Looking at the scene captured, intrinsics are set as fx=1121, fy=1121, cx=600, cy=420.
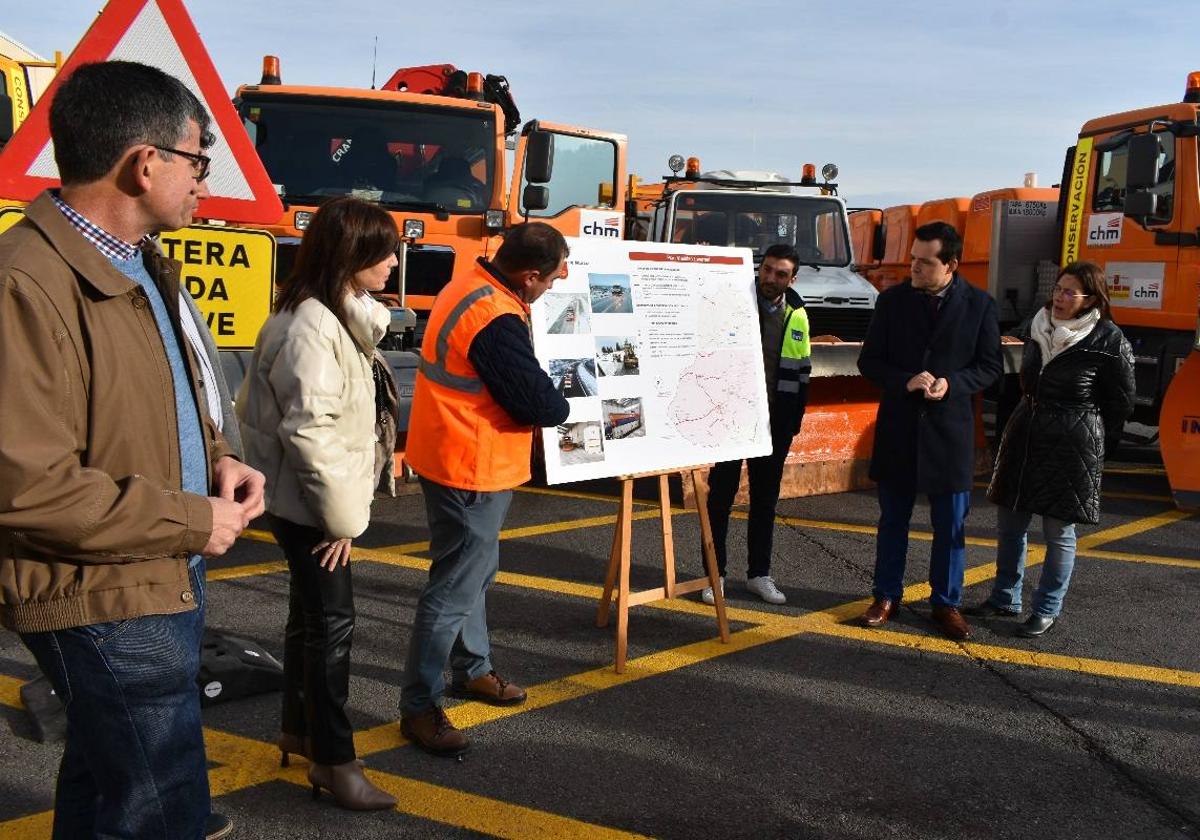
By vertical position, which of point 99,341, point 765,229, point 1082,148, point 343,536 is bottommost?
point 343,536

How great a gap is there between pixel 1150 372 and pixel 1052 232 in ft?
9.13

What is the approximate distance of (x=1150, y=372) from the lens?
8.54 meters

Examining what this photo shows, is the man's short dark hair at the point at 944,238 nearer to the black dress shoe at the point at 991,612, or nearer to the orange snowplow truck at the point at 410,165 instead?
the black dress shoe at the point at 991,612

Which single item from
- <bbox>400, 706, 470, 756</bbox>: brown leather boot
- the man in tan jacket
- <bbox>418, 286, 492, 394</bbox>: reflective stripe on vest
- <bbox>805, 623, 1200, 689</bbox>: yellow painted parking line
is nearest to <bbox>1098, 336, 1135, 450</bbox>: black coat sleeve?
<bbox>805, 623, 1200, 689</bbox>: yellow painted parking line

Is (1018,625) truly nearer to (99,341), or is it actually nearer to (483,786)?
(483,786)

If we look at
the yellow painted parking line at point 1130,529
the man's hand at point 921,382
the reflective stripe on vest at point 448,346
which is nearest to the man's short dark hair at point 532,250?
the reflective stripe on vest at point 448,346

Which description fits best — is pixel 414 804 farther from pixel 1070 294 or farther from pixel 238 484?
pixel 1070 294

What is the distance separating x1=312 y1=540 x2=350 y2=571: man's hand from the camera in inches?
122

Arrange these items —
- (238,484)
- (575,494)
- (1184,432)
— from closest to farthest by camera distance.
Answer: (238,484) → (1184,432) → (575,494)

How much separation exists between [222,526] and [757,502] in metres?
4.03

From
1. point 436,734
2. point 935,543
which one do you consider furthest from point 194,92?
point 935,543

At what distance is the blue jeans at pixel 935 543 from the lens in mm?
5176

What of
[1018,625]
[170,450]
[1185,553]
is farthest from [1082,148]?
[170,450]

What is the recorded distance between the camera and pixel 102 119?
6.27ft
